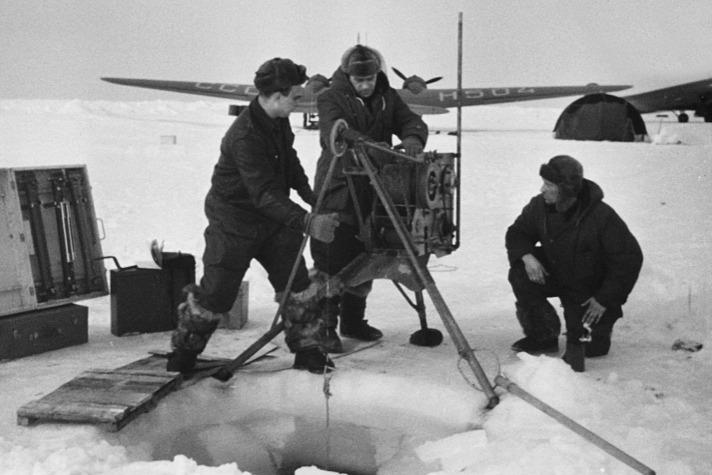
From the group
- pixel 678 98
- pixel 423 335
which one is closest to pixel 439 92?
pixel 678 98

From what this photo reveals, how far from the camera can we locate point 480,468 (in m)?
3.08

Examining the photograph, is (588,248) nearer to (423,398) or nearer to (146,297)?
(423,398)

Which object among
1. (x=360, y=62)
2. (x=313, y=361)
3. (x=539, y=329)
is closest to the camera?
(x=313, y=361)

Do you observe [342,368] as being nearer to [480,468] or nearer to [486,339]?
[486,339]

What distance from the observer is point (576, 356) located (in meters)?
4.41

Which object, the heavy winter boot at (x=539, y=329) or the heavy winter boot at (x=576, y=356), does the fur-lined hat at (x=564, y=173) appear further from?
the heavy winter boot at (x=576, y=356)

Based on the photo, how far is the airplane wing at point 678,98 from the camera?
2088 centimetres

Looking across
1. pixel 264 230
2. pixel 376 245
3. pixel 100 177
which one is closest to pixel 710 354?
pixel 376 245

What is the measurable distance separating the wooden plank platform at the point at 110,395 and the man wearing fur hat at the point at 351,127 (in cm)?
85

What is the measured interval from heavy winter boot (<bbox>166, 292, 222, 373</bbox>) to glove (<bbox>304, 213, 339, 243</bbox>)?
2.37ft

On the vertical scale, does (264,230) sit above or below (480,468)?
above

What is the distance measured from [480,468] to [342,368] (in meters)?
1.50

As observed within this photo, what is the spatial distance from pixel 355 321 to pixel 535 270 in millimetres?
1200

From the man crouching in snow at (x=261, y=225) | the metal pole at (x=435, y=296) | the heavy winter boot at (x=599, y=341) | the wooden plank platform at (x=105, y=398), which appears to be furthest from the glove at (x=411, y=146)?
the wooden plank platform at (x=105, y=398)
